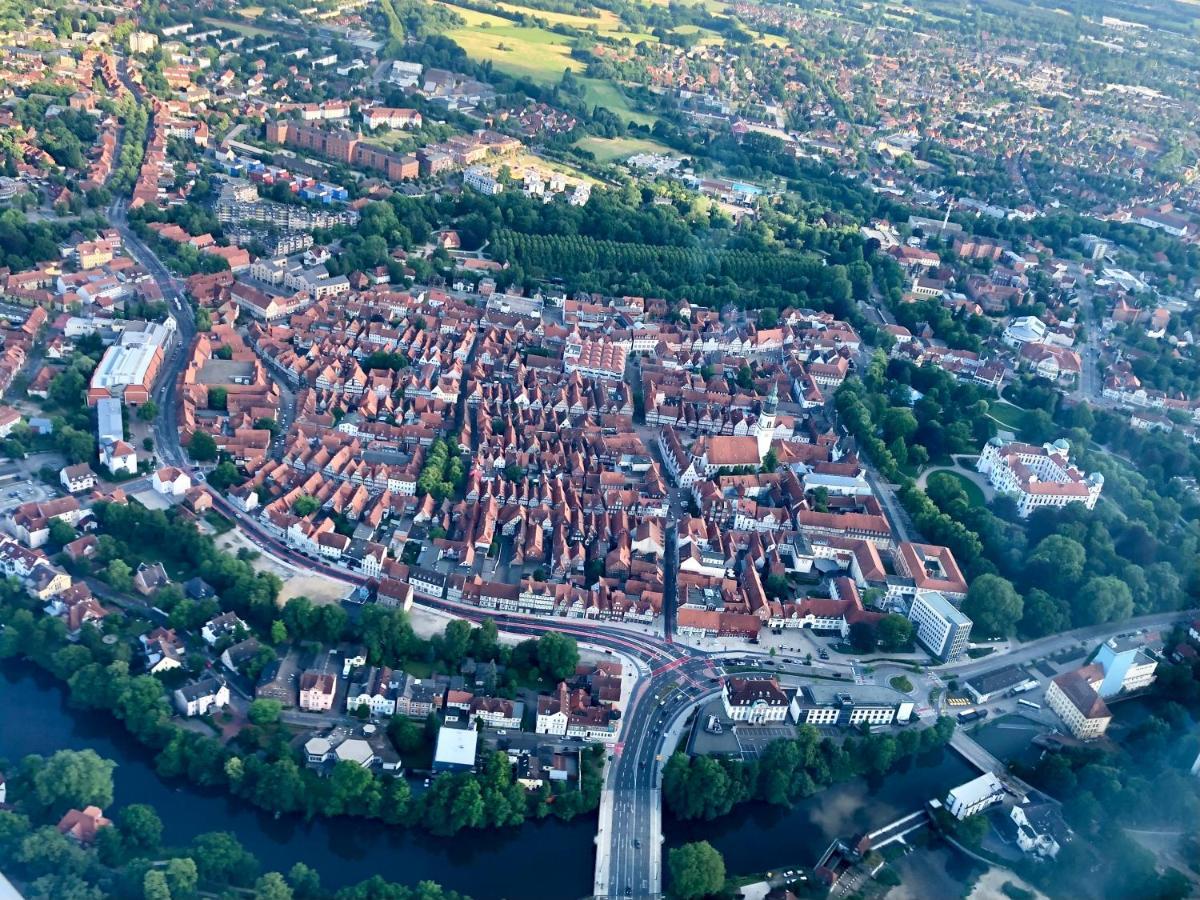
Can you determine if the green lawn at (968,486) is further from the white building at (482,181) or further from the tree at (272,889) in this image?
the white building at (482,181)

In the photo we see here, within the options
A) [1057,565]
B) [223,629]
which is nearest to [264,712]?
[223,629]

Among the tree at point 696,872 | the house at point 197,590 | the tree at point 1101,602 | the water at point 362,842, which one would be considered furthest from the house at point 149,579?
the tree at point 1101,602

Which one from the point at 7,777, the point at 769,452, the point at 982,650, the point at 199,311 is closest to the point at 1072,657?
the point at 982,650

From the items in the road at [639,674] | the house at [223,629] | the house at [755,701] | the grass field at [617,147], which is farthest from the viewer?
the grass field at [617,147]

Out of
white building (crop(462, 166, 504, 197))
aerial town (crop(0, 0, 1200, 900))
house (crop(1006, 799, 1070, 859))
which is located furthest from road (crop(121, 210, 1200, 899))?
white building (crop(462, 166, 504, 197))

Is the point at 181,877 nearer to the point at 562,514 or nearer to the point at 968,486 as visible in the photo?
the point at 562,514

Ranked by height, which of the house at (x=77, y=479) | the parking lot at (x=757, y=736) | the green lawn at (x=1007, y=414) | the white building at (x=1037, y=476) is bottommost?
the parking lot at (x=757, y=736)
